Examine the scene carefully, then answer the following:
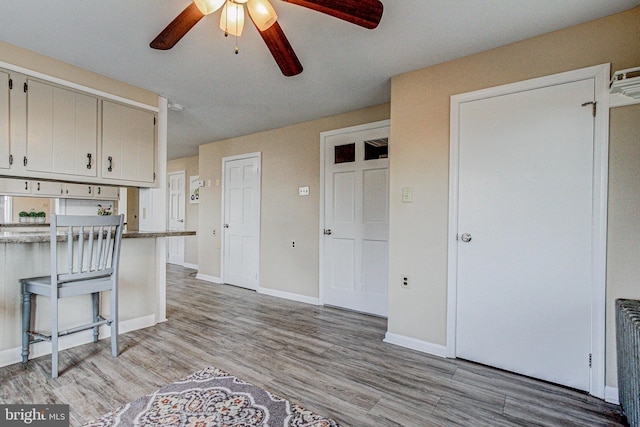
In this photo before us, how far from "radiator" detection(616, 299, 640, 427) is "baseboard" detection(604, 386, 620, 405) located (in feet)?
0.14

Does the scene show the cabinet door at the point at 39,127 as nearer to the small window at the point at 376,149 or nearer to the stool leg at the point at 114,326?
the stool leg at the point at 114,326

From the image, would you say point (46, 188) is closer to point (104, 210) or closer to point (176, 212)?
point (104, 210)

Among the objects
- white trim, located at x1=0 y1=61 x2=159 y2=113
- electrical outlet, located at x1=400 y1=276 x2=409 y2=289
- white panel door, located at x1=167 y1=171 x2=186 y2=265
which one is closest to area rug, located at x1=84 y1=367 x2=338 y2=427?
electrical outlet, located at x1=400 y1=276 x2=409 y2=289

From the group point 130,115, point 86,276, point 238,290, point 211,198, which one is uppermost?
point 130,115

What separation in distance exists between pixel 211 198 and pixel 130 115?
2.45m

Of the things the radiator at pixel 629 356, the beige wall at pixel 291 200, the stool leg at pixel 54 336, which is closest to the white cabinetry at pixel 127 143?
the stool leg at pixel 54 336

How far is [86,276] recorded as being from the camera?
2176 millimetres

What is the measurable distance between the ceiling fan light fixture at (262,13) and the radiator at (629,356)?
2247 millimetres

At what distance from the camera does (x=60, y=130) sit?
7.98ft

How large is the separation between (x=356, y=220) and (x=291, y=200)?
1034 mm

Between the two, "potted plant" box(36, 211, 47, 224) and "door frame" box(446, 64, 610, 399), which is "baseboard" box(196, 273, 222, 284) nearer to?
"potted plant" box(36, 211, 47, 224)

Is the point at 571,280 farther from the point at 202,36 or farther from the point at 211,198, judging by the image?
the point at 211,198

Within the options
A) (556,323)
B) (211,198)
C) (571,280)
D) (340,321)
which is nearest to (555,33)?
(571,280)

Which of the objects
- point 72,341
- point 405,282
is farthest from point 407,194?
point 72,341
